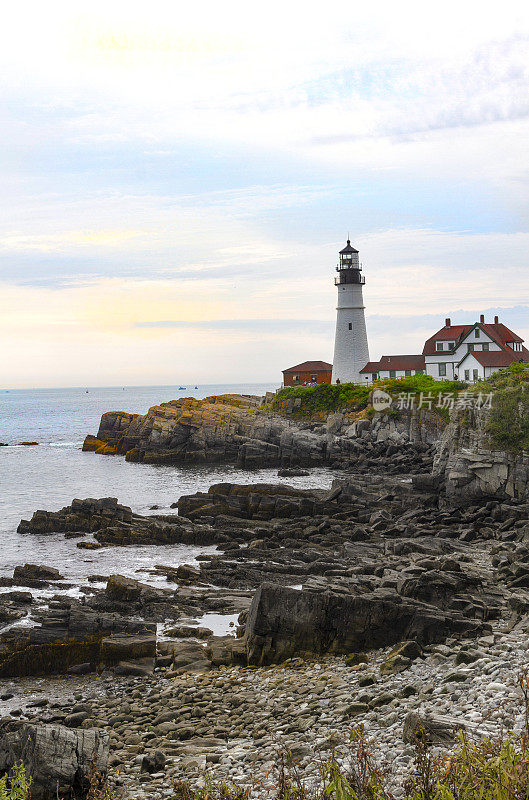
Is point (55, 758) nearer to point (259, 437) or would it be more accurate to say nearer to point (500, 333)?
point (259, 437)

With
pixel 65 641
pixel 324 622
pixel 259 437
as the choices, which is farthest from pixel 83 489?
pixel 324 622

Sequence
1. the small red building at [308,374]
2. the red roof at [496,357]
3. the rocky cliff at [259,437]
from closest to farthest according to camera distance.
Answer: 1. the rocky cliff at [259,437]
2. the red roof at [496,357]
3. the small red building at [308,374]

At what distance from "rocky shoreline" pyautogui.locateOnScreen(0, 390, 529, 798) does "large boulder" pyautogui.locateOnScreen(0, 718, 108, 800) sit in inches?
23.0

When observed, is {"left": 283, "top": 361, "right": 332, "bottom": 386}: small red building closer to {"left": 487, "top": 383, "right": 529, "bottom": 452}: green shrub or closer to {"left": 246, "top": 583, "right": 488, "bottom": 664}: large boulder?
{"left": 487, "top": 383, "right": 529, "bottom": 452}: green shrub

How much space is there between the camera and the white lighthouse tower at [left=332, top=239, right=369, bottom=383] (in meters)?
69.7

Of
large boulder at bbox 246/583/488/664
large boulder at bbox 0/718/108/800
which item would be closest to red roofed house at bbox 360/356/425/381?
large boulder at bbox 246/583/488/664

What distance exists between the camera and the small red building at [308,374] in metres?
82.2

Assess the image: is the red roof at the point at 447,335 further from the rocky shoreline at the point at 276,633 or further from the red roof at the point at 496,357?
the rocky shoreline at the point at 276,633

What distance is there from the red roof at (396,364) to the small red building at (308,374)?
10.4 metres

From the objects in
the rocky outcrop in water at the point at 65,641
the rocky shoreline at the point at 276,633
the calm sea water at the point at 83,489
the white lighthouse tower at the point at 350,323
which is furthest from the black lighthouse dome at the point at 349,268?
the rocky outcrop in water at the point at 65,641

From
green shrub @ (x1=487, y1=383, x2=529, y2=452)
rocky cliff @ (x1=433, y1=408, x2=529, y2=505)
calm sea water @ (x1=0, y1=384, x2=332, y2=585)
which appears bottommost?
calm sea water @ (x1=0, y1=384, x2=332, y2=585)

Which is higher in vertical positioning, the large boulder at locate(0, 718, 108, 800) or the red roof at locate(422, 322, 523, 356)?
the red roof at locate(422, 322, 523, 356)

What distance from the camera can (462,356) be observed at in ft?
216

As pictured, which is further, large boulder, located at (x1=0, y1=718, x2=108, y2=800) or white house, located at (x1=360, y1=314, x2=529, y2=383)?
white house, located at (x1=360, y1=314, x2=529, y2=383)
